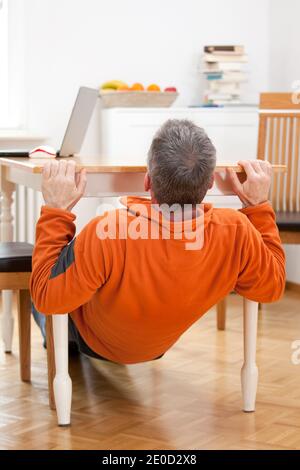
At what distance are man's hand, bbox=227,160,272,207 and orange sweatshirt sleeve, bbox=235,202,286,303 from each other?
0.02 meters

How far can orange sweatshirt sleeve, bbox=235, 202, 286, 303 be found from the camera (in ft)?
7.52

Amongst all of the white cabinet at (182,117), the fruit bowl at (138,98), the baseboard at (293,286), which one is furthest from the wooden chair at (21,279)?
the baseboard at (293,286)

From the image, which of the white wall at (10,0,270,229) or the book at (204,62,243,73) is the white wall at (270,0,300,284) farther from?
the book at (204,62,243,73)

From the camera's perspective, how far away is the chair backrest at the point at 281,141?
402cm

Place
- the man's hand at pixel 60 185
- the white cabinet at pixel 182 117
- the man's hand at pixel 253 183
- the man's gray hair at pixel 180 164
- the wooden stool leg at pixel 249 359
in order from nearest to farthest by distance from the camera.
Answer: the man's gray hair at pixel 180 164, the man's hand at pixel 60 185, the man's hand at pixel 253 183, the wooden stool leg at pixel 249 359, the white cabinet at pixel 182 117

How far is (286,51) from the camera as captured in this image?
190 inches

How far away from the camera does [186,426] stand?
2.48 metres

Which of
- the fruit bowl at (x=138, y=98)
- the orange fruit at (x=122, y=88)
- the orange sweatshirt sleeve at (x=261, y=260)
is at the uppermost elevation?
the orange fruit at (x=122, y=88)

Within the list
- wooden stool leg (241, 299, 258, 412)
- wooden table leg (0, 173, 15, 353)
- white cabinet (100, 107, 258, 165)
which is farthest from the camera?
white cabinet (100, 107, 258, 165)

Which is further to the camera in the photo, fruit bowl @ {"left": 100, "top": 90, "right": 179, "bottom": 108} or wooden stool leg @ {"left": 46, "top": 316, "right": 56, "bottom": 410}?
fruit bowl @ {"left": 100, "top": 90, "right": 179, "bottom": 108}

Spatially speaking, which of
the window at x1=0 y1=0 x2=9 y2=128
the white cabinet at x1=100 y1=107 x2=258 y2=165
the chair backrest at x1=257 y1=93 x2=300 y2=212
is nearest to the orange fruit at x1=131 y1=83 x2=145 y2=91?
the white cabinet at x1=100 y1=107 x2=258 y2=165

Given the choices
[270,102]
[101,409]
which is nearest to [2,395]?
[101,409]

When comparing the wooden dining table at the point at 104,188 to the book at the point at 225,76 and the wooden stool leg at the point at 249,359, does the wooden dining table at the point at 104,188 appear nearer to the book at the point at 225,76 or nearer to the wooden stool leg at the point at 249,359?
the wooden stool leg at the point at 249,359

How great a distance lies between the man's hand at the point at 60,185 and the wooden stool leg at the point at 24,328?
74 cm
